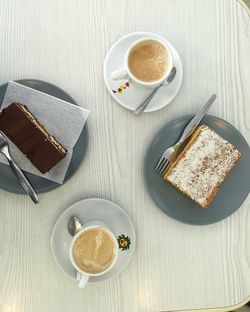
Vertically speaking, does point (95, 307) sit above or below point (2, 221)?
below

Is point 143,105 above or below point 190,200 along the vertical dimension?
above

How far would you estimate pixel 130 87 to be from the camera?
1.38 meters

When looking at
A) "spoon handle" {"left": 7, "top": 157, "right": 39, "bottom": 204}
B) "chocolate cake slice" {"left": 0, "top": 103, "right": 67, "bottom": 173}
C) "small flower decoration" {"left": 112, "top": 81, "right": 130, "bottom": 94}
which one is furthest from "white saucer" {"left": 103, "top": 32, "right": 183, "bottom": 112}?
"spoon handle" {"left": 7, "top": 157, "right": 39, "bottom": 204}

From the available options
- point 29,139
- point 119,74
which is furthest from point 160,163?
point 29,139

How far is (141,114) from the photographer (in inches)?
54.4

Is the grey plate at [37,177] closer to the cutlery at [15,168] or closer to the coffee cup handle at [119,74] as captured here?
the cutlery at [15,168]

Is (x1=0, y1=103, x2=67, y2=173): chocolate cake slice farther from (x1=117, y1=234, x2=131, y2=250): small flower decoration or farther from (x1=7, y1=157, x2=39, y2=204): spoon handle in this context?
(x1=117, y1=234, x2=131, y2=250): small flower decoration

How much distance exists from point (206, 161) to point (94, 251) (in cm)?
43

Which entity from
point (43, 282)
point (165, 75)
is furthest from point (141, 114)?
point (43, 282)

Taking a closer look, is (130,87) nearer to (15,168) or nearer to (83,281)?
(15,168)

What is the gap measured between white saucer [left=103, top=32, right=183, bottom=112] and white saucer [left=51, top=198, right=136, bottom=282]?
0.32 m

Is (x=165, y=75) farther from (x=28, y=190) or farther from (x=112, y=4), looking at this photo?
(x=28, y=190)

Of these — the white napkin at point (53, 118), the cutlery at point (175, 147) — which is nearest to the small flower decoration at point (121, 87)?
the white napkin at point (53, 118)

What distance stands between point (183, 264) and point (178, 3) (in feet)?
2.72
